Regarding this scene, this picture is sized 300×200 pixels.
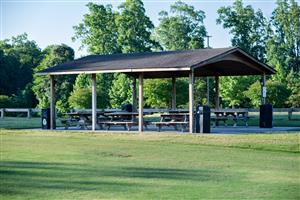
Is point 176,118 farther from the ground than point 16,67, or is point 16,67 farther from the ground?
point 16,67

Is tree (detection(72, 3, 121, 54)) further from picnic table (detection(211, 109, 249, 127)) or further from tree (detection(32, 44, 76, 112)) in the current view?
picnic table (detection(211, 109, 249, 127))

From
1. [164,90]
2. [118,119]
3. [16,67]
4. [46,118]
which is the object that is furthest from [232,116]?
[16,67]

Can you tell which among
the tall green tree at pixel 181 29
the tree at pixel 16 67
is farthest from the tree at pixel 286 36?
the tree at pixel 16 67

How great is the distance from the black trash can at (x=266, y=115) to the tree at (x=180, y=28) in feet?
135

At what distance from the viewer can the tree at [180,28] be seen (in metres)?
65.2

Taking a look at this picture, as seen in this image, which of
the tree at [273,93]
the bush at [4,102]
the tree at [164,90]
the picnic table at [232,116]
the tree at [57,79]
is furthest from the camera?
the tree at [57,79]

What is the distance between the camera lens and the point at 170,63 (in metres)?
21.2

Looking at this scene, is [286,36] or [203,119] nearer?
[203,119]

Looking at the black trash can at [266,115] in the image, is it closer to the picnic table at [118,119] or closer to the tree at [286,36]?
the picnic table at [118,119]

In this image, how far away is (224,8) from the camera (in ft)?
227

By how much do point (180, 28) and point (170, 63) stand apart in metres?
45.1

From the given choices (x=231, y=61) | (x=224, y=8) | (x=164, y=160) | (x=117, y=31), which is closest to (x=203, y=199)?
(x=164, y=160)

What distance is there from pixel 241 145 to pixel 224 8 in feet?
179

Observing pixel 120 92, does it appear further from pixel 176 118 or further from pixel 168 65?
pixel 168 65
